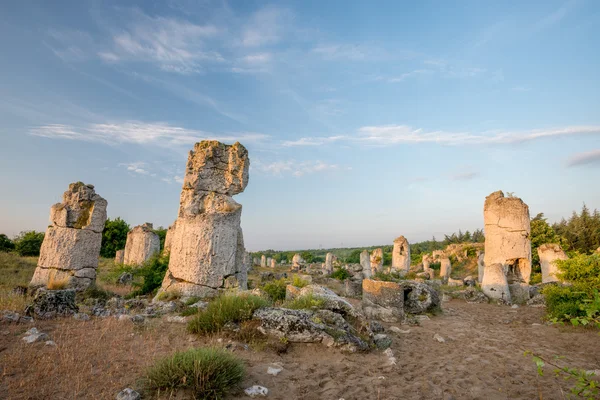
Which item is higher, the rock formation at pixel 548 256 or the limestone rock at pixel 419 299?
the rock formation at pixel 548 256

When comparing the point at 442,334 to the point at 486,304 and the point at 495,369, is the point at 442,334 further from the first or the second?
the point at 486,304

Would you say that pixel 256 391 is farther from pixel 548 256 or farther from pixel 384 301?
pixel 548 256

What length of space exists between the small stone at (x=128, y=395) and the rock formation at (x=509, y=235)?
46.3ft

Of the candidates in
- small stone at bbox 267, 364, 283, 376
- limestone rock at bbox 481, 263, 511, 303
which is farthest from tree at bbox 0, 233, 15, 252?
limestone rock at bbox 481, 263, 511, 303

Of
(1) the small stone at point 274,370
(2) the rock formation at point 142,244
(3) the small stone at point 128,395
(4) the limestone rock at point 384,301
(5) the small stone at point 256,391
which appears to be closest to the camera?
(3) the small stone at point 128,395

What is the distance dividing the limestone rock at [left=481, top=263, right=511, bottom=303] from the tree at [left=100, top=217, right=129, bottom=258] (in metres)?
29.7

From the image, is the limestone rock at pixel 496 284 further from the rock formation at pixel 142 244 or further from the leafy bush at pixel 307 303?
the rock formation at pixel 142 244

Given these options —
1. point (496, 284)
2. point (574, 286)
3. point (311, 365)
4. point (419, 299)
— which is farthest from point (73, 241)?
point (496, 284)

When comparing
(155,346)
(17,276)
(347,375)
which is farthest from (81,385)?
(17,276)

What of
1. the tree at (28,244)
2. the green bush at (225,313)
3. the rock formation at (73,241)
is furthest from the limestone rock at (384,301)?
the tree at (28,244)

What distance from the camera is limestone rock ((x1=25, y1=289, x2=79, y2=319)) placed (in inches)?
257

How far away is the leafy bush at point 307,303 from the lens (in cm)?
706

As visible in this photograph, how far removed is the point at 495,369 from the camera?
5281mm

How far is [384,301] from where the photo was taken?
9.71m
